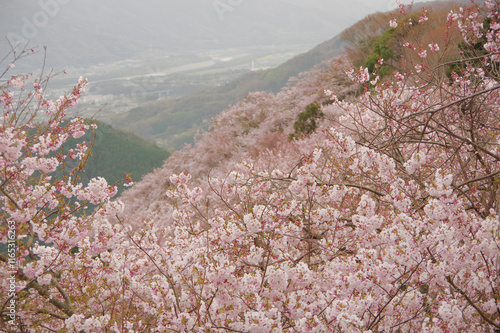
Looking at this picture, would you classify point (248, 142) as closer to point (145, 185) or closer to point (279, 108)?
point (279, 108)

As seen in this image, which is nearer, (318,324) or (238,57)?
(318,324)

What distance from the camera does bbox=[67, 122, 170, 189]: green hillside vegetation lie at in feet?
122

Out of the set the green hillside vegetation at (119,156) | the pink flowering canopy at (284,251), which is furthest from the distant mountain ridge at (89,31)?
the pink flowering canopy at (284,251)

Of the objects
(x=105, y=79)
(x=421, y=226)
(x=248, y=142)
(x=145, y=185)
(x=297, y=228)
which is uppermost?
(x=105, y=79)

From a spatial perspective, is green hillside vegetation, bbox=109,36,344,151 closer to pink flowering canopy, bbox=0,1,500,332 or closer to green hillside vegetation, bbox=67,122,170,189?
green hillside vegetation, bbox=67,122,170,189

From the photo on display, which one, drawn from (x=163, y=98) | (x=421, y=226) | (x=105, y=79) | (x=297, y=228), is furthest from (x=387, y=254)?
(x=105, y=79)

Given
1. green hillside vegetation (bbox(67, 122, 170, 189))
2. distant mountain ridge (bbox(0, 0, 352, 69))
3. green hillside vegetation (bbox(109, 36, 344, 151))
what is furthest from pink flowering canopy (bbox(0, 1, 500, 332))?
distant mountain ridge (bbox(0, 0, 352, 69))

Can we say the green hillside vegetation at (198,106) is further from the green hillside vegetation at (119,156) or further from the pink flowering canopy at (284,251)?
the pink flowering canopy at (284,251)

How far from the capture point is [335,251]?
10.8 feet

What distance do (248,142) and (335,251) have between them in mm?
18732

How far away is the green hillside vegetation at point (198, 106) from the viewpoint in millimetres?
81438

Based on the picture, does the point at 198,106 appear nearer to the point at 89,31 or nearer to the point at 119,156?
the point at 119,156

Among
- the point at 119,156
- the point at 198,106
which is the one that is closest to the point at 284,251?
the point at 119,156

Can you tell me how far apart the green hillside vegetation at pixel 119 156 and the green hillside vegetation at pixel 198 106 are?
31.4 metres
